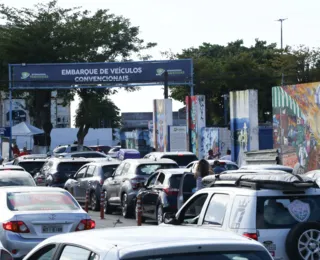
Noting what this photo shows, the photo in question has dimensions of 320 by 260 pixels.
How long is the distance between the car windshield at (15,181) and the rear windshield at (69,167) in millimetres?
12044

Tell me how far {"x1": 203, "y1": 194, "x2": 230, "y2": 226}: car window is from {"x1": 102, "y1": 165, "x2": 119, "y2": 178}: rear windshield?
735 inches

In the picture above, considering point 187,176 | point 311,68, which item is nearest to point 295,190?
point 187,176

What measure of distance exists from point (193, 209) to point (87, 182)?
1860 centimetres

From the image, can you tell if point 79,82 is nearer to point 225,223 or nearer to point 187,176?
point 187,176

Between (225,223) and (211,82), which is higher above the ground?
(211,82)

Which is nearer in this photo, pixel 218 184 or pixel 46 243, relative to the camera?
pixel 46 243

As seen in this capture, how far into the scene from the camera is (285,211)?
35.8 ft

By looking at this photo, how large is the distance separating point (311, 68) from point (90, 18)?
Result: 21839mm

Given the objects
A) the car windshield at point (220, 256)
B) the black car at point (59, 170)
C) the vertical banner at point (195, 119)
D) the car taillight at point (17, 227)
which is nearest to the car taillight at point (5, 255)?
the car taillight at point (17, 227)

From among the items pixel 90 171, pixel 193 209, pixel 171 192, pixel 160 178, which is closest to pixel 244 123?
pixel 90 171

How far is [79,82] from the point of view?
5669 cm

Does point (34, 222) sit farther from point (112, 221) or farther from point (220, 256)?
point (112, 221)

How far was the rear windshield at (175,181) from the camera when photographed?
23.0m

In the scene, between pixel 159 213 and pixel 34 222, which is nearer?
pixel 34 222
